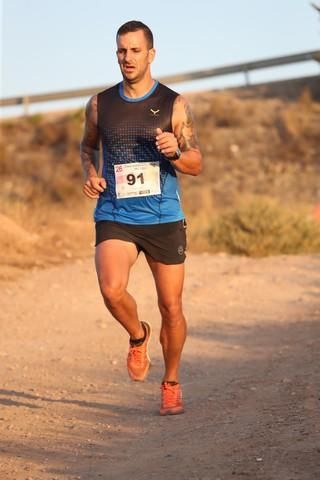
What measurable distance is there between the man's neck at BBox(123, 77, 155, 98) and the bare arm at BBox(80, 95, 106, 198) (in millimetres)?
210

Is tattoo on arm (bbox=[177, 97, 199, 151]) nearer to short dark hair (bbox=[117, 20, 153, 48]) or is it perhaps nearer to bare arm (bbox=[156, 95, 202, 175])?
bare arm (bbox=[156, 95, 202, 175])

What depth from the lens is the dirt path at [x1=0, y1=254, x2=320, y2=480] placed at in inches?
240

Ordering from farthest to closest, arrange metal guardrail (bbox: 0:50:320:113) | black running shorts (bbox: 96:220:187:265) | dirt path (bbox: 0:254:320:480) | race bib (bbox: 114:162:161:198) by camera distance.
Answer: metal guardrail (bbox: 0:50:320:113), black running shorts (bbox: 96:220:187:265), race bib (bbox: 114:162:161:198), dirt path (bbox: 0:254:320:480)

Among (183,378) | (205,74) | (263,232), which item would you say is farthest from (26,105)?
(183,378)

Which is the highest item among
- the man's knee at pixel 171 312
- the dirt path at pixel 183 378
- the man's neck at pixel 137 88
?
the man's neck at pixel 137 88

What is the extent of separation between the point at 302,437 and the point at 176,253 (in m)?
1.70

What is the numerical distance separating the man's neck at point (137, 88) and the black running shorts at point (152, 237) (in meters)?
0.78

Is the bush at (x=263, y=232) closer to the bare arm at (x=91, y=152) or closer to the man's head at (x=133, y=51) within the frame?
the bare arm at (x=91, y=152)

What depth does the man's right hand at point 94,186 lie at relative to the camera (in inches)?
290

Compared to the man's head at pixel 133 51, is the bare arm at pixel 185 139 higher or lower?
lower

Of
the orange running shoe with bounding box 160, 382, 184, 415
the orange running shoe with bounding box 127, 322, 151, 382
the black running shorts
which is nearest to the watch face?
the black running shorts

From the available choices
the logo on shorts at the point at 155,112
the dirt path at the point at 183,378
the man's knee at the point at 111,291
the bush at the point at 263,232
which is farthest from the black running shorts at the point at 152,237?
the bush at the point at 263,232

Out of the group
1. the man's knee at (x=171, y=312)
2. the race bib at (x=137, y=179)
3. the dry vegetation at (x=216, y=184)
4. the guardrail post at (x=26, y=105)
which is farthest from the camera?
the guardrail post at (x=26, y=105)

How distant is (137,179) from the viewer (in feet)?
24.0
